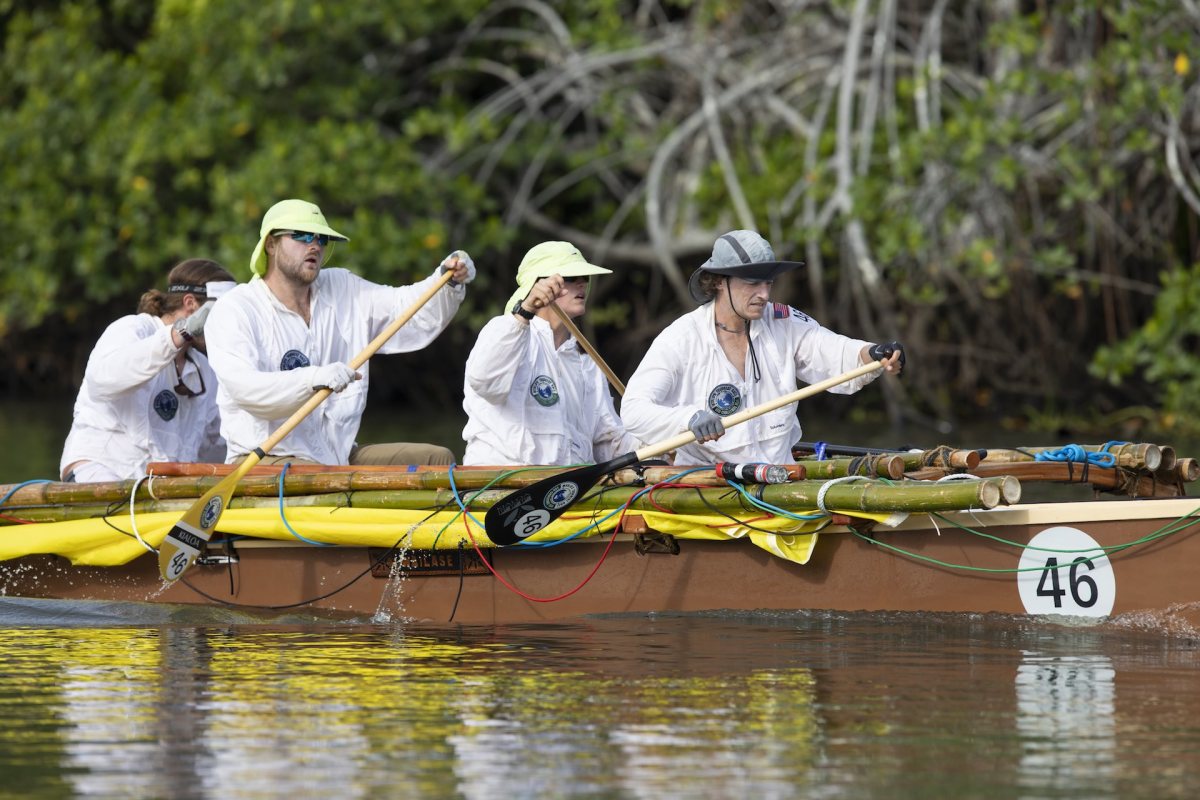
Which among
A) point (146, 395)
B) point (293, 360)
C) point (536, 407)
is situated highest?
point (293, 360)

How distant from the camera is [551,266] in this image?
8.52 meters

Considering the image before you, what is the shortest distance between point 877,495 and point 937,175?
879 cm

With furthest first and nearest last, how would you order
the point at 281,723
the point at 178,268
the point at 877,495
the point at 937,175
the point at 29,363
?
the point at 29,363, the point at 937,175, the point at 178,268, the point at 877,495, the point at 281,723

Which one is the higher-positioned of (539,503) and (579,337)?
(579,337)

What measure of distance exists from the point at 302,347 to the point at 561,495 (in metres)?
1.66

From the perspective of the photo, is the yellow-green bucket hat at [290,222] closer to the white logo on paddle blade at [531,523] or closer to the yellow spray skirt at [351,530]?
the yellow spray skirt at [351,530]

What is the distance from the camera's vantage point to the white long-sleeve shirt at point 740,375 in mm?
8461

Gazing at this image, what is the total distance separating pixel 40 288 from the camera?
20.7 meters

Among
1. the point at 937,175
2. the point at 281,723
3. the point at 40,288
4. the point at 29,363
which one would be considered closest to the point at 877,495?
the point at 281,723

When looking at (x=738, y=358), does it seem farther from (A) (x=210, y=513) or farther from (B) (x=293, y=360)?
(A) (x=210, y=513)

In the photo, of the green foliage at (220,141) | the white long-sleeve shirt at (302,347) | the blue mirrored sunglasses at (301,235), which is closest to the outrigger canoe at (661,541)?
the white long-sleeve shirt at (302,347)

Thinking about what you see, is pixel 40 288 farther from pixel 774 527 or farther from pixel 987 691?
pixel 987 691

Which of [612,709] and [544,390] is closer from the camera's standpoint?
[612,709]

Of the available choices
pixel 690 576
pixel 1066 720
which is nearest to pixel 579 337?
pixel 690 576
